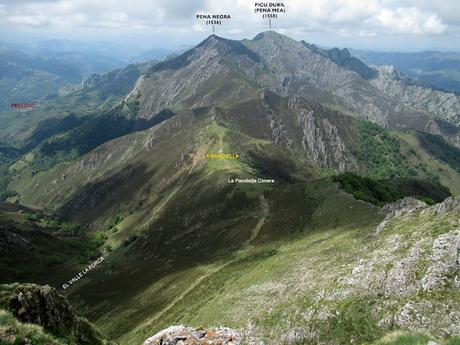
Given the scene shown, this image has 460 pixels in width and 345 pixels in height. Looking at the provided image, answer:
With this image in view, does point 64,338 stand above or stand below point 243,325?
above

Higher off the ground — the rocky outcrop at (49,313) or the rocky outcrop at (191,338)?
the rocky outcrop at (49,313)

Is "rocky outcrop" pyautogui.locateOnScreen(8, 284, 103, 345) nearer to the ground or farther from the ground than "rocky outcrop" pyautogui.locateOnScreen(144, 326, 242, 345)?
farther from the ground

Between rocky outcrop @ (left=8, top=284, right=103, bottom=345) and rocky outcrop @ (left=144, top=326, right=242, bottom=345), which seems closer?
rocky outcrop @ (left=8, top=284, right=103, bottom=345)

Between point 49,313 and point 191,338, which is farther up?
point 49,313

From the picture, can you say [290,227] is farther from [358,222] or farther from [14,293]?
[14,293]

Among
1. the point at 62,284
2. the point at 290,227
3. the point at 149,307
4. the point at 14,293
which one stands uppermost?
the point at 14,293

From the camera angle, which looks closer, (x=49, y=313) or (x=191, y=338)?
(x=49, y=313)

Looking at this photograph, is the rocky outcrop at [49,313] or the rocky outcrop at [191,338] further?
the rocky outcrop at [191,338]

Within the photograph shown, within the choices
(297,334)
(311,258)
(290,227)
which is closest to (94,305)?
(290,227)
